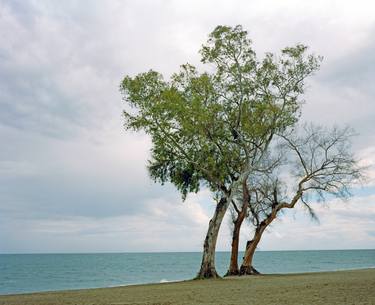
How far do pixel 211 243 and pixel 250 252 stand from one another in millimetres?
4400

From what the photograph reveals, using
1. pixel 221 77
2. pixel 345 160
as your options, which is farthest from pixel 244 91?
pixel 345 160

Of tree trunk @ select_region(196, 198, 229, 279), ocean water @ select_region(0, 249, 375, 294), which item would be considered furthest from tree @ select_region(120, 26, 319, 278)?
ocean water @ select_region(0, 249, 375, 294)

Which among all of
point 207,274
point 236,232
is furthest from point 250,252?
point 207,274

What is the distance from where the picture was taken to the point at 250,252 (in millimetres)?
36812

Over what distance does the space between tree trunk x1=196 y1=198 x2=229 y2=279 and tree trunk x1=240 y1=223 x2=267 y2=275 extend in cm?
352

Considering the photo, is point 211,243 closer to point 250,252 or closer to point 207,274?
point 207,274

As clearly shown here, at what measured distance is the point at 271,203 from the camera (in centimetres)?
3803

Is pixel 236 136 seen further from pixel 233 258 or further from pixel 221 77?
pixel 233 258

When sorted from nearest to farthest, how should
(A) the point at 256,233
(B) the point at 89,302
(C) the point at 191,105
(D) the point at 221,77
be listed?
1. (B) the point at 89,302
2. (C) the point at 191,105
3. (D) the point at 221,77
4. (A) the point at 256,233

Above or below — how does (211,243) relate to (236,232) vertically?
below

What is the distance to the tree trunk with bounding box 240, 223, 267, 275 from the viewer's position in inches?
1438

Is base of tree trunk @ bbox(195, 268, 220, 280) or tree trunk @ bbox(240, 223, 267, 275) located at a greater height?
tree trunk @ bbox(240, 223, 267, 275)

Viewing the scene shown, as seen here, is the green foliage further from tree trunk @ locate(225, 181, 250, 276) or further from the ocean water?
the ocean water

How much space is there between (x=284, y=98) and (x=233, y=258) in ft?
39.6
